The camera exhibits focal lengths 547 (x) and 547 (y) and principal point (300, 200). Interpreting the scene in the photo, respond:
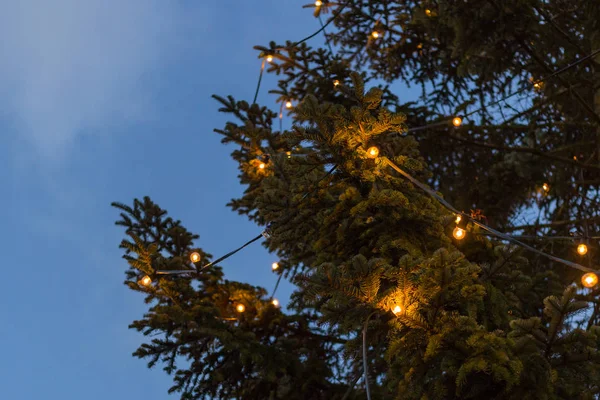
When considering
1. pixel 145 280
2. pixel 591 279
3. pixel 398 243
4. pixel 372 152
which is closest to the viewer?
pixel 591 279

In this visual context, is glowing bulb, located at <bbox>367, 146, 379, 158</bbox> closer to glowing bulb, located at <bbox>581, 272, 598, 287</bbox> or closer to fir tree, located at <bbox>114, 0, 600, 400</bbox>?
fir tree, located at <bbox>114, 0, 600, 400</bbox>

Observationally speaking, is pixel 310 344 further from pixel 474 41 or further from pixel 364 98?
pixel 474 41

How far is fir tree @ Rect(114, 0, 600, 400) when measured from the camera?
9.91 ft

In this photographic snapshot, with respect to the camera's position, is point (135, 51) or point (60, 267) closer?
point (60, 267)

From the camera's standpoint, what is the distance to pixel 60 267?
3172 inches

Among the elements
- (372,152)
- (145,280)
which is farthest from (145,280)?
(372,152)

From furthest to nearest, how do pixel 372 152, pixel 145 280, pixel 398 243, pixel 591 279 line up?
pixel 145 280 < pixel 372 152 < pixel 398 243 < pixel 591 279

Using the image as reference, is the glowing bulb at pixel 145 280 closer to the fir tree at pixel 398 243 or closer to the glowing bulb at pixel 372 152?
the fir tree at pixel 398 243

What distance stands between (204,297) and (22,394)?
2804 inches

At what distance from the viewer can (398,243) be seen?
372 centimetres

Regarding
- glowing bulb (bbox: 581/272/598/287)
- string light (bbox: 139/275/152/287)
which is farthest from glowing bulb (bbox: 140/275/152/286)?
glowing bulb (bbox: 581/272/598/287)

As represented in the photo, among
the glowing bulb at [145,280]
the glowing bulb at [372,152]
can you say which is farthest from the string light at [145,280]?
the glowing bulb at [372,152]

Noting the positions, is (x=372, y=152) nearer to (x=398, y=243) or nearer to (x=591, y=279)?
(x=398, y=243)

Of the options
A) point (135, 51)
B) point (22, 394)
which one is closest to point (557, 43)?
point (22, 394)
